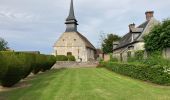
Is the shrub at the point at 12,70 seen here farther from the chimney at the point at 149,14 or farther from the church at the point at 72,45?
the church at the point at 72,45

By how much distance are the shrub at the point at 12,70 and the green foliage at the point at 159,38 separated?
48.8 feet

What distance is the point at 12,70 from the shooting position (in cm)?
1673

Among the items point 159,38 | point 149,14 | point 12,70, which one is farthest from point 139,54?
point 12,70

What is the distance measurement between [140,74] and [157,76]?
2.50 metres

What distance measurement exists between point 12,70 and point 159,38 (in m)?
16.0

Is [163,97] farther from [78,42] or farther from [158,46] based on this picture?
[78,42]

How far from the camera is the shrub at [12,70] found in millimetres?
16328

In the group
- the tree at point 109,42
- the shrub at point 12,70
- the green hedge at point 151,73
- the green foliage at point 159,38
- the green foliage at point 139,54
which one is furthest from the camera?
the tree at point 109,42

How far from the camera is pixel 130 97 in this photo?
12.1 m

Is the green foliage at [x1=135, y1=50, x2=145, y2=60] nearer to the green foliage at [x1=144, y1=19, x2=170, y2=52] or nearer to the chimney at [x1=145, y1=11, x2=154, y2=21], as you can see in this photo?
the green foliage at [x1=144, y1=19, x2=170, y2=52]

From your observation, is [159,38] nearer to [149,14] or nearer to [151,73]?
[151,73]

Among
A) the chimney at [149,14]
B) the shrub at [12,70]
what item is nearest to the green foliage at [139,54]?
the chimney at [149,14]

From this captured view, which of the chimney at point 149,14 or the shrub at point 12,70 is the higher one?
the chimney at point 149,14

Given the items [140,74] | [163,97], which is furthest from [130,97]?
[140,74]
